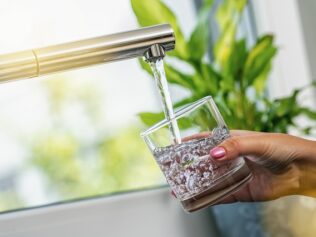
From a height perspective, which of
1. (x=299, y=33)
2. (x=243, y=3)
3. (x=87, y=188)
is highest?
(x=243, y=3)

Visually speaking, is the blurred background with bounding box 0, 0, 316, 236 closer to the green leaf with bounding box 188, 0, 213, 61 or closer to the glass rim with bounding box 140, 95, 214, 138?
the green leaf with bounding box 188, 0, 213, 61

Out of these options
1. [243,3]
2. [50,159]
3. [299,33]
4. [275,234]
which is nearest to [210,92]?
[243,3]

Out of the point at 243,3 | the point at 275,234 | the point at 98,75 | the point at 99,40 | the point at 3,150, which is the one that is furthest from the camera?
the point at 98,75

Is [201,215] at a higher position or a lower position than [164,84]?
lower

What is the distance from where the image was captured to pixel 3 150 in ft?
5.40

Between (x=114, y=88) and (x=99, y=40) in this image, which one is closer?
(x=99, y=40)

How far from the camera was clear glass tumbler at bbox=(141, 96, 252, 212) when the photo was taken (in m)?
0.75

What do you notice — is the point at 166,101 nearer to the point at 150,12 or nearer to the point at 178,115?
the point at 178,115

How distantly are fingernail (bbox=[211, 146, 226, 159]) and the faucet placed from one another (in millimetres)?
126

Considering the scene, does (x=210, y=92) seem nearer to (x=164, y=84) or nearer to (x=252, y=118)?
(x=252, y=118)

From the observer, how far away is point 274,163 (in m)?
0.95

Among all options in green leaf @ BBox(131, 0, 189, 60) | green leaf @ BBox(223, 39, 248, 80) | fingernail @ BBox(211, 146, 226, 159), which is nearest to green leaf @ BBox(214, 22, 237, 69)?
green leaf @ BBox(223, 39, 248, 80)

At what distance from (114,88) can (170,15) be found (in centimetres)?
53

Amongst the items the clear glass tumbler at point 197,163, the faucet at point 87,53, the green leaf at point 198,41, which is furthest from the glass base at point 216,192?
the green leaf at point 198,41
